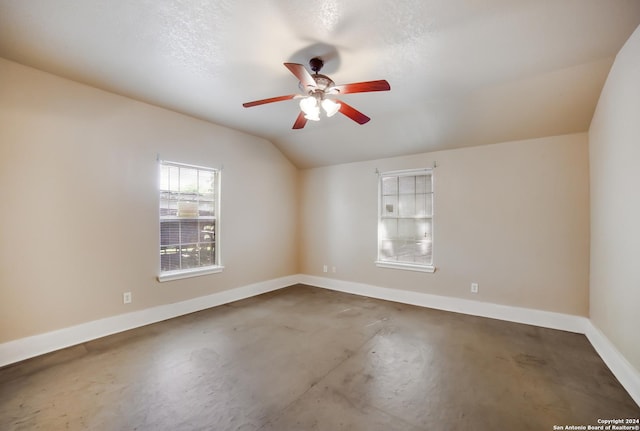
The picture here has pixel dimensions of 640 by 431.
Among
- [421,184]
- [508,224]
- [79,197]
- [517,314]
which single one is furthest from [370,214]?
[79,197]

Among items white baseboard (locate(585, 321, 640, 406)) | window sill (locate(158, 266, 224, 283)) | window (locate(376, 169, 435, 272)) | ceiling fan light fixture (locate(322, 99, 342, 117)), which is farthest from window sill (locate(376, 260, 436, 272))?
ceiling fan light fixture (locate(322, 99, 342, 117))

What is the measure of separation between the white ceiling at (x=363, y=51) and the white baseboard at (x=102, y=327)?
262 centimetres

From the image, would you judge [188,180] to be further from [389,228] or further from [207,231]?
[389,228]

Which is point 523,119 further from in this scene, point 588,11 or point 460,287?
point 460,287

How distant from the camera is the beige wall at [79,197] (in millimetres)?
2611

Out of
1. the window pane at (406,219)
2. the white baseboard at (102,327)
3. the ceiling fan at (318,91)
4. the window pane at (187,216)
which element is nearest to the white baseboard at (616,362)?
the window pane at (406,219)

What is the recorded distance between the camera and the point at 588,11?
6.24 ft

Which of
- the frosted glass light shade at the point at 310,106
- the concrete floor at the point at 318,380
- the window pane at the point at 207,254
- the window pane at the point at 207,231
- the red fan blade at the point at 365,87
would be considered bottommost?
the concrete floor at the point at 318,380

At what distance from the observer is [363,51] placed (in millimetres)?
2379

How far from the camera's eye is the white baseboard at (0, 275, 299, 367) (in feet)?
8.48

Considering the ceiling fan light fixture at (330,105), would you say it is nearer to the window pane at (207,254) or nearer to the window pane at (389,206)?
the window pane at (389,206)

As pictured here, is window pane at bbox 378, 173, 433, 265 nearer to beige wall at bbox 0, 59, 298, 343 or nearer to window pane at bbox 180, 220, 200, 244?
beige wall at bbox 0, 59, 298, 343

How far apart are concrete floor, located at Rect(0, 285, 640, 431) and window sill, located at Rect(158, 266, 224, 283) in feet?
1.95

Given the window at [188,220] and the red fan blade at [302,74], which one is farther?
the window at [188,220]
